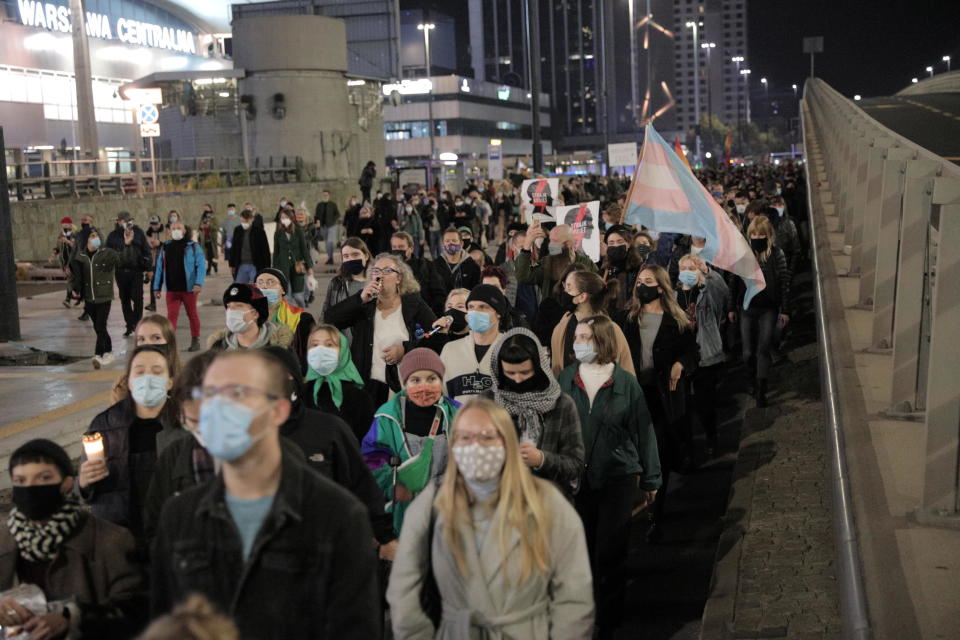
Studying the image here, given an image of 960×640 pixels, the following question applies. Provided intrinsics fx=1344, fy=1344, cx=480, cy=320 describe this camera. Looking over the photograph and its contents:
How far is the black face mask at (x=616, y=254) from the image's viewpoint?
41.9 ft

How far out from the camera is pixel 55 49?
70.9 m

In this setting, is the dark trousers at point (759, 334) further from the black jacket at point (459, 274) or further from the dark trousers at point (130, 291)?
the dark trousers at point (130, 291)

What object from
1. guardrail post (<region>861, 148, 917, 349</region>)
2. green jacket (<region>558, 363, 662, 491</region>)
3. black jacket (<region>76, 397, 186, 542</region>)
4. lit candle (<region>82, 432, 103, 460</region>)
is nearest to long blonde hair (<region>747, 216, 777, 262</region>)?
guardrail post (<region>861, 148, 917, 349</region>)

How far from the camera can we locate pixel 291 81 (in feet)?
170

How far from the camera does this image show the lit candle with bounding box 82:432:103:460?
18.1 feet

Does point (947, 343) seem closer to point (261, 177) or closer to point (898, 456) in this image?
point (898, 456)

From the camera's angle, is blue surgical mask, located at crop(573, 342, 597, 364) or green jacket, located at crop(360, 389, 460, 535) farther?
blue surgical mask, located at crop(573, 342, 597, 364)

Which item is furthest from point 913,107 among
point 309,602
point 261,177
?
point 309,602

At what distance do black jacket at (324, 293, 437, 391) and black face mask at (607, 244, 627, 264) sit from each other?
3.70m

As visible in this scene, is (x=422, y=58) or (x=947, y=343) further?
(x=422, y=58)

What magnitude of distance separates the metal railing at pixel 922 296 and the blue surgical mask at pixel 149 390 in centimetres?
329

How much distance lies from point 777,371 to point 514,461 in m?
12.1

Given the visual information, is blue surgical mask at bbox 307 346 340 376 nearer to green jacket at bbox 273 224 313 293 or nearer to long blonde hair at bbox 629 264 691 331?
long blonde hair at bbox 629 264 691 331

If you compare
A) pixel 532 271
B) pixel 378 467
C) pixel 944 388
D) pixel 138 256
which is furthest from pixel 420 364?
pixel 138 256
